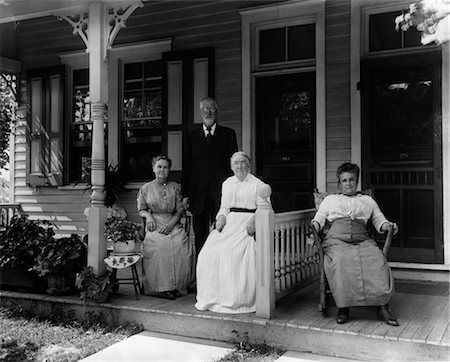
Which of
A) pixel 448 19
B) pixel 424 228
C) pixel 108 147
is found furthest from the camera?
pixel 108 147

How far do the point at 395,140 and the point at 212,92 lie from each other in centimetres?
225

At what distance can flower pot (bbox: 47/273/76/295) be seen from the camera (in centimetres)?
459

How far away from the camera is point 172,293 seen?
4.45m

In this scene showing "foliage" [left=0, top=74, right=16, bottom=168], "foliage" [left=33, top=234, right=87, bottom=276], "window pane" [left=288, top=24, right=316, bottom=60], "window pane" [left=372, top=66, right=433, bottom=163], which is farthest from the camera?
"foliage" [left=0, top=74, right=16, bottom=168]

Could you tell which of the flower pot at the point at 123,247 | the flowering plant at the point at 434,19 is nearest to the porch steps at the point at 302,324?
the flower pot at the point at 123,247

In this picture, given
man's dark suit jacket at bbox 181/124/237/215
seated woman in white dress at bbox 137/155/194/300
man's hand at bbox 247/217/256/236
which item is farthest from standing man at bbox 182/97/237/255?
man's hand at bbox 247/217/256/236

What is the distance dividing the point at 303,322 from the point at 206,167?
5.75ft

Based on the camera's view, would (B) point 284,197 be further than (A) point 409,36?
Yes

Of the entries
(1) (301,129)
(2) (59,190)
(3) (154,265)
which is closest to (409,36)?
(1) (301,129)

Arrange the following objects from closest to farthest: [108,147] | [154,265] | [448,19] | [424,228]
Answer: [448,19] < [154,265] < [424,228] < [108,147]

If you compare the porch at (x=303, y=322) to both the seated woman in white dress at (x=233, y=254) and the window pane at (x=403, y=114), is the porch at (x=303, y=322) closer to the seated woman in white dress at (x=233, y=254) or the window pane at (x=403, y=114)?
the seated woman in white dress at (x=233, y=254)

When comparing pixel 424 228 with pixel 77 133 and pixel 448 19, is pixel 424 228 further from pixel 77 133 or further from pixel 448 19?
pixel 77 133

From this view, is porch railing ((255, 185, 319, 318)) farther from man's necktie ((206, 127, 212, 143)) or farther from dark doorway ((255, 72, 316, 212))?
man's necktie ((206, 127, 212, 143))

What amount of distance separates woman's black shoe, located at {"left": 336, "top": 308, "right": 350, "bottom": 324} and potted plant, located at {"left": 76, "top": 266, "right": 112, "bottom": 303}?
199cm
